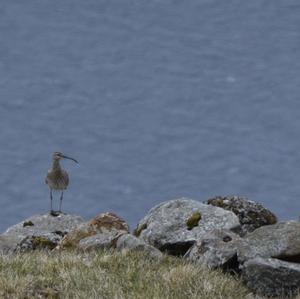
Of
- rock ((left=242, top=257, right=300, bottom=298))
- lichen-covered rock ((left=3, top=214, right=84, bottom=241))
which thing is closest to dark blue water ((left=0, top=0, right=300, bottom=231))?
lichen-covered rock ((left=3, top=214, right=84, bottom=241))

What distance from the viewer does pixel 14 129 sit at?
76.9m

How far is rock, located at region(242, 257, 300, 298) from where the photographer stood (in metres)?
21.7

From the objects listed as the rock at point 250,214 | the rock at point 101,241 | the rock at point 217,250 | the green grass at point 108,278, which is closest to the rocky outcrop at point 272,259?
the rock at point 217,250

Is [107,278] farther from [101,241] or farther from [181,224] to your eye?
[181,224]

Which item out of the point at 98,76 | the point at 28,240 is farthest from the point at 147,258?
the point at 98,76

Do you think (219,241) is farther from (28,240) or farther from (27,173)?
(27,173)

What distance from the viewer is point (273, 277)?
21.7 meters

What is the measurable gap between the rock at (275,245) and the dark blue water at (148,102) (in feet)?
131

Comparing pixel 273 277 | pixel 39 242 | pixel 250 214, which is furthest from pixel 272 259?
pixel 39 242

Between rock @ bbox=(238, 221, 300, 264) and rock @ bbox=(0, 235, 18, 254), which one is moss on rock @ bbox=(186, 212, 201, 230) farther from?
rock @ bbox=(0, 235, 18, 254)

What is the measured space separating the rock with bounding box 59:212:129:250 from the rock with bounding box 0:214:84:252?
2.93ft

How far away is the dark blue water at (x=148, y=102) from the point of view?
68.4 m

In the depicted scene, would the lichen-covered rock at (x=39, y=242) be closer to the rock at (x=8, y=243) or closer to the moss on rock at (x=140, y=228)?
the rock at (x=8, y=243)

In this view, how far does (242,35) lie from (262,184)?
18.8 meters
